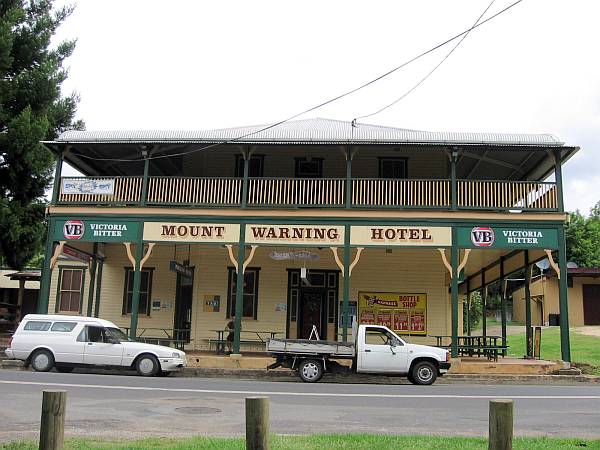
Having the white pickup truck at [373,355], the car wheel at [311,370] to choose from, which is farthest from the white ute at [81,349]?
the car wheel at [311,370]

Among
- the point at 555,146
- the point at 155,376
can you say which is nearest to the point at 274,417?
the point at 155,376

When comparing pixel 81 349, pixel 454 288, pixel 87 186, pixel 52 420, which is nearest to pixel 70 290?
pixel 87 186

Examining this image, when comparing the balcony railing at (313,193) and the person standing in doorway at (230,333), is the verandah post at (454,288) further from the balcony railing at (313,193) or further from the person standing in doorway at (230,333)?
the person standing in doorway at (230,333)

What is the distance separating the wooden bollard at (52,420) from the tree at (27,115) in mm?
20939

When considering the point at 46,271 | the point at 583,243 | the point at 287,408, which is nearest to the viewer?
the point at 287,408

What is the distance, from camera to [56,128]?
2858 cm

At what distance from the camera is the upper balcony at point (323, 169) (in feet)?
63.1

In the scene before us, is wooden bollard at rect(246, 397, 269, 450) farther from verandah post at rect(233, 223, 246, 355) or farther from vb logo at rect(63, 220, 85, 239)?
vb logo at rect(63, 220, 85, 239)

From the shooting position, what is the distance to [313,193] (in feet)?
68.8

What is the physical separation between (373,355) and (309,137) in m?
7.06

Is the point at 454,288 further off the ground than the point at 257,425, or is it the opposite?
the point at 454,288

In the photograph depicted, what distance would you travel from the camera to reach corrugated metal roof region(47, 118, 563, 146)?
1895cm

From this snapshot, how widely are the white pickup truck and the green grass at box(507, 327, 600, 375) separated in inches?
243

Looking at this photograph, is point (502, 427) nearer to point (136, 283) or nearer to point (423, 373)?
point (423, 373)
